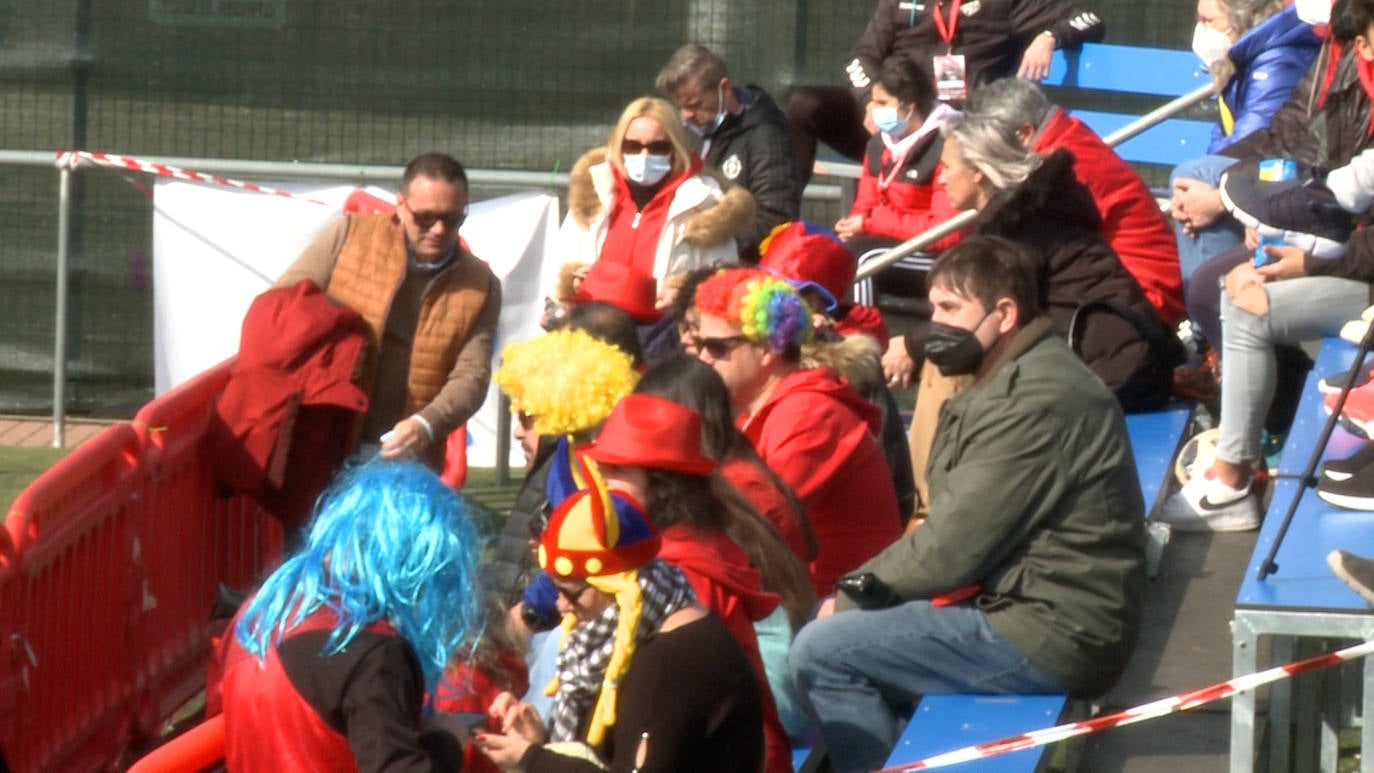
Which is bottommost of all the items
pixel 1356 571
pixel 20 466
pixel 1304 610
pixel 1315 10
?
pixel 20 466

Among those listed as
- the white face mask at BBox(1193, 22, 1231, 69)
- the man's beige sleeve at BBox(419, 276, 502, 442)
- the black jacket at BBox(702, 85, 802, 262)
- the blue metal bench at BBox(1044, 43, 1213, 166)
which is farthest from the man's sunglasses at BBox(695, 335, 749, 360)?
the blue metal bench at BBox(1044, 43, 1213, 166)

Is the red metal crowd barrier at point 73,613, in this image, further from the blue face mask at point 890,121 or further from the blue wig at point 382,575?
the blue face mask at point 890,121

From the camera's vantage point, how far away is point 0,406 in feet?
32.0

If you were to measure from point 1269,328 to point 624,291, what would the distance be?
1883 mm

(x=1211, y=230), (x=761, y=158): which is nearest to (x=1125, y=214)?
(x=1211, y=230)

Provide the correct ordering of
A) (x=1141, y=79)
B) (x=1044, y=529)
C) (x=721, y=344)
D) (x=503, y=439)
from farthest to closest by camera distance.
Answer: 1. (x=1141, y=79)
2. (x=503, y=439)
3. (x=721, y=344)
4. (x=1044, y=529)

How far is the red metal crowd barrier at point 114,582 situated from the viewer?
5066mm

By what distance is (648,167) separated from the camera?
696 centimetres

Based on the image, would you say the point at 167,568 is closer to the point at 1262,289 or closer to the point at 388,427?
the point at 388,427

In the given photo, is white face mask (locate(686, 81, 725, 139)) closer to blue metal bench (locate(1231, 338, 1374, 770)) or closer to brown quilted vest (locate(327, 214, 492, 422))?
brown quilted vest (locate(327, 214, 492, 422))

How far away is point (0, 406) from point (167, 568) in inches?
159

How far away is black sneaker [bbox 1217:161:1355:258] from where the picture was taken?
554 centimetres

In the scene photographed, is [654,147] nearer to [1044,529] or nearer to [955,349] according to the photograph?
[955,349]

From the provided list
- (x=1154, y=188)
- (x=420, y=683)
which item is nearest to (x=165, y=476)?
(x=420, y=683)
